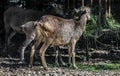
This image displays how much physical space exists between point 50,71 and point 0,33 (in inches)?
234

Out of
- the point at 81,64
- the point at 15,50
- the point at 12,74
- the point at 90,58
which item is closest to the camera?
the point at 12,74

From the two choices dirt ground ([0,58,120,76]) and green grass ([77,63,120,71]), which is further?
green grass ([77,63,120,71])

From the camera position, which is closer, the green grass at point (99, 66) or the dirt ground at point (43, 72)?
the dirt ground at point (43, 72)

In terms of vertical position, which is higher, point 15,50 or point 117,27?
point 117,27

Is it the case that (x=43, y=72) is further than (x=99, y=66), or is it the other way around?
(x=99, y=66)

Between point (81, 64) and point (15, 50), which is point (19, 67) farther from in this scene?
point (15, 50)

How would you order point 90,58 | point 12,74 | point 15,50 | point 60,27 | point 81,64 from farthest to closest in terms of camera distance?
point 15,50
point 90,58
point 81,64
point 60,27
point 12,74

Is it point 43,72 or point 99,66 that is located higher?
point 43,72

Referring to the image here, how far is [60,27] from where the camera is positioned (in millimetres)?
11266

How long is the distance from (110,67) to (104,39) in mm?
3485

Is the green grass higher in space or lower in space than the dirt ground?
lower

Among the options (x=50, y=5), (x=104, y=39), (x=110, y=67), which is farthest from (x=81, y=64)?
(x=50, y=5)

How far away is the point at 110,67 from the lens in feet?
37.9

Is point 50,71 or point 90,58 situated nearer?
point 50,71
